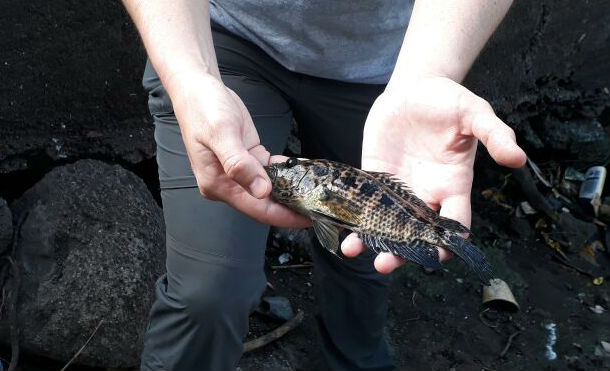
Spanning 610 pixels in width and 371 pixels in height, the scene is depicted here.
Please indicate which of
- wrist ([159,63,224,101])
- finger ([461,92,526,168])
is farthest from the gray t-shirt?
finger ([461,92,526,168])

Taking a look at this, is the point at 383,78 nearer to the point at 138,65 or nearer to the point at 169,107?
the point at 169,107

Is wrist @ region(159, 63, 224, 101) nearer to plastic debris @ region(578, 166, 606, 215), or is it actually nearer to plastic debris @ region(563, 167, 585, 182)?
plastic debris @ region(578, 166, 606, 215)

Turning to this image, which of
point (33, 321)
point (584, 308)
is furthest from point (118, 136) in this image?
point (584, 308)

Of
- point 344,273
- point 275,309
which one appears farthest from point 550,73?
point 344,273

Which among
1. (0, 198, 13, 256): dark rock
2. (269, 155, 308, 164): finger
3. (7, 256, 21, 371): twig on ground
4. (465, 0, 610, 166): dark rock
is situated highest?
(269, 155, 308, 164): finger

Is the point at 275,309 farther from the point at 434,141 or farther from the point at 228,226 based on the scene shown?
the point at 434,141

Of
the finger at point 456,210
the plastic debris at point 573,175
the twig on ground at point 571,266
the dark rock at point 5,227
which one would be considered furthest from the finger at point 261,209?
the plastic debris at point 573,175
